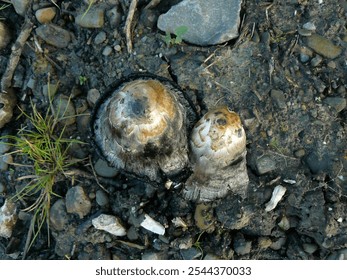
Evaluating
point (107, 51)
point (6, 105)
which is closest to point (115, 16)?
point (107, 51)

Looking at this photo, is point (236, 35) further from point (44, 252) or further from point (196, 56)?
point (44, 252)

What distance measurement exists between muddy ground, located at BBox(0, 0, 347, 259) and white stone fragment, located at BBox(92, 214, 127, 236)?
0.06 m

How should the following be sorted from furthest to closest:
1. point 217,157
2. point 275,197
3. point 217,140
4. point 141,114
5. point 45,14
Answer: point 45,14, point 275,197, point 217,157, point 217,140, point 141,114

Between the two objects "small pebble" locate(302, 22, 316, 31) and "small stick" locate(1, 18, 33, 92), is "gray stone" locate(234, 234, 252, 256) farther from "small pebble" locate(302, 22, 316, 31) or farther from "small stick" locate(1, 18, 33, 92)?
"small stick" locate(1, 18, 33, 92)

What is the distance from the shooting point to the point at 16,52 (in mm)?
3398

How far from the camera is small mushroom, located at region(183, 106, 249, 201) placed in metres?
2.53

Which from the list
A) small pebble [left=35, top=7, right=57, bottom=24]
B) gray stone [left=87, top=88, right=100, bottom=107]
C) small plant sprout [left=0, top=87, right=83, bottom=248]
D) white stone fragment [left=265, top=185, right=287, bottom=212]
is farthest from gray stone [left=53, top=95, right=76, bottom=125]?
white stone fragment [left=265, top=185, right=287, bottom=212]

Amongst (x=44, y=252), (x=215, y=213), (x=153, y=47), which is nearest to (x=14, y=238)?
(x=44, y=252)

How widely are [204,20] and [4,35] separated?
1524 mm

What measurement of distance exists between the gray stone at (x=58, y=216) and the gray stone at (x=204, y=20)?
4.85 feet

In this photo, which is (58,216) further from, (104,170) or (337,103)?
(337,103)

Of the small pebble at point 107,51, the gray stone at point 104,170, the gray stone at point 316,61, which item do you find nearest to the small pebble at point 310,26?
the gray stone at point 316,61

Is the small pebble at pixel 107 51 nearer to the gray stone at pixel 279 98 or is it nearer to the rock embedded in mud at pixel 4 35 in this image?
the rock embedded in mud at pixel 4 35

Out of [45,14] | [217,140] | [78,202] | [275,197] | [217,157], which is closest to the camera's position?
[217,140]
